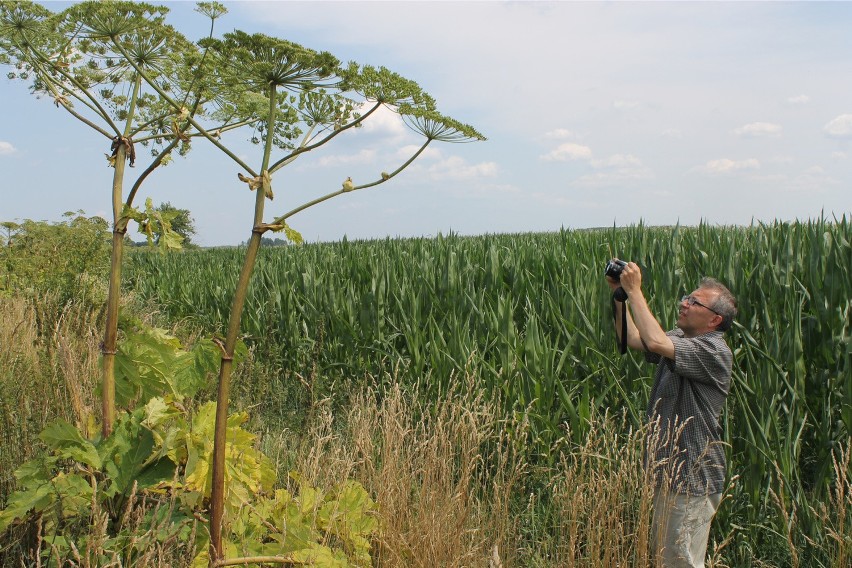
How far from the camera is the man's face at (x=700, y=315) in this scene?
333 centimetres

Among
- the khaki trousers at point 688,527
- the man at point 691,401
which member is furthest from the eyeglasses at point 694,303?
the khaki trousers at point 688,527

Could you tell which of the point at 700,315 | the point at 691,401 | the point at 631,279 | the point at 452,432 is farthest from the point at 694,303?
the point at 452,432

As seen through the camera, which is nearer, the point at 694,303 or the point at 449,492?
the point at 449,492

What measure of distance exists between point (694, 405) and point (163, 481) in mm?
2279

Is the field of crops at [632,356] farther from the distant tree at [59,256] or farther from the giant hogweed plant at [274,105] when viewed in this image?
the distant tree at [59,256]

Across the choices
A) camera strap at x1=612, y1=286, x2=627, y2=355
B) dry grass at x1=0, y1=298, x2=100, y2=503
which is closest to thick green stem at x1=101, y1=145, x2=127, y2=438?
dry grass at x1=0, y1=298, x2=100, y2=503

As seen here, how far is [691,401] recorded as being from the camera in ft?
10.7

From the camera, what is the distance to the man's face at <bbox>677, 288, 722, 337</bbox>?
3.33 m

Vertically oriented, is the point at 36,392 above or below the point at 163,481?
below

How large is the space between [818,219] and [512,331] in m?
2.45

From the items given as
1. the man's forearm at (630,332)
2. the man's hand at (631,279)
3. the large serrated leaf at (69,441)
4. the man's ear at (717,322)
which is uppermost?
the man's hand at (631,279)

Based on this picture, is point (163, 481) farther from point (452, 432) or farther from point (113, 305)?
point (452, 432)

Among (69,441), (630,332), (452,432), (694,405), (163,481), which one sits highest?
(630,332)

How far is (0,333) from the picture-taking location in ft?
21.3
